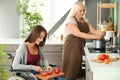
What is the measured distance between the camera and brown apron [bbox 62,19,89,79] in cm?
395

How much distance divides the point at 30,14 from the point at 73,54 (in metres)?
1.94

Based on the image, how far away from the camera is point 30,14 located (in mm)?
5625

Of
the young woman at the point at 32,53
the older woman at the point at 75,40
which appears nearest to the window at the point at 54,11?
the older woman at the point at 75,40

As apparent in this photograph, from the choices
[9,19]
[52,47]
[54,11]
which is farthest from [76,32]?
[9,19]

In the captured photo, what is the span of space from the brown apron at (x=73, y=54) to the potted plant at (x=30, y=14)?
172 centimetres

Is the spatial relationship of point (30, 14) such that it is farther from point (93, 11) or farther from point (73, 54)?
point (73, 54)

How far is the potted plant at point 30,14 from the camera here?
561cm

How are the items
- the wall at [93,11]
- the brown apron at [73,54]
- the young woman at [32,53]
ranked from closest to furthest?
the young woman at [32,53] → the brown apron at [73,54] → the wall at [93,11]

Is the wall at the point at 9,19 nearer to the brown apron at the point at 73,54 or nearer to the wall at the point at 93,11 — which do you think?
the wall at the point at 93,11

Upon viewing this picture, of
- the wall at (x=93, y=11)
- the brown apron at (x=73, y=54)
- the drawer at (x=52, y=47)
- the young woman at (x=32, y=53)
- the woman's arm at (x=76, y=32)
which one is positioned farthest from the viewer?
the wall at (x=93, y=11)

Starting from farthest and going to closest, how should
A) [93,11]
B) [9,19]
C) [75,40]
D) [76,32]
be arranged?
1. [9,19]
2. [93,11]
3. [75,40]
4. [76,32]

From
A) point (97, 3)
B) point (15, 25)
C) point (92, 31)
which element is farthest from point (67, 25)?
point (15, 25)

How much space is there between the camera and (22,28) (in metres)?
5.66

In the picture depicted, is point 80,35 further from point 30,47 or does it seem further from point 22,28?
point 22,28
